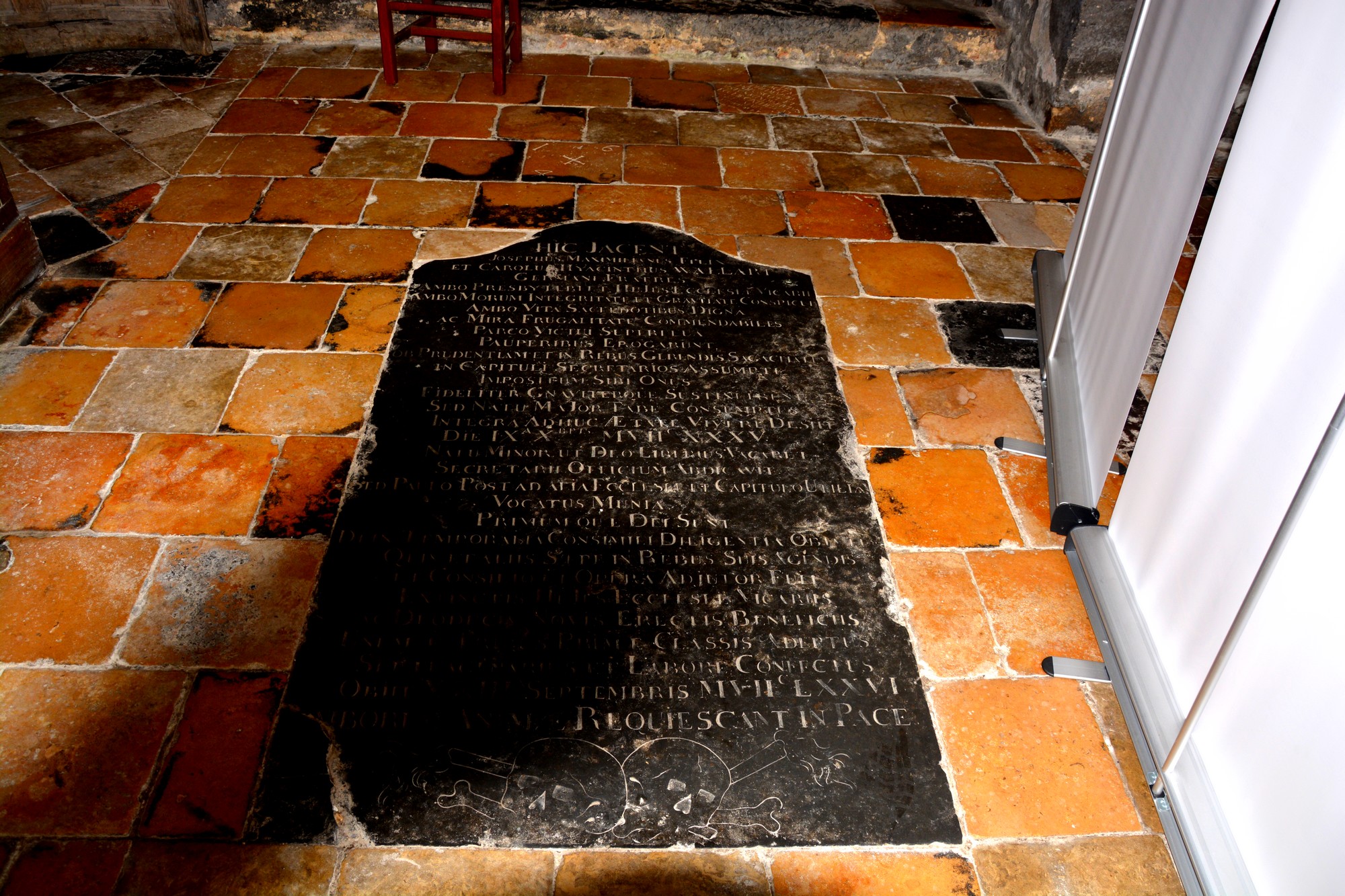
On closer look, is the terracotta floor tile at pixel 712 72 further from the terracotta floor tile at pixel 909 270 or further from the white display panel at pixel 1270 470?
the white display panel at pixel 1270 470

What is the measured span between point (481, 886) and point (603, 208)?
2.79 meters

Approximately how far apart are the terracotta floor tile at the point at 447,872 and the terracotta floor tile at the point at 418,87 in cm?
387

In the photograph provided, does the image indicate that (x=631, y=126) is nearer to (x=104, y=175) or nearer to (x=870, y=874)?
(x=104, y=175)

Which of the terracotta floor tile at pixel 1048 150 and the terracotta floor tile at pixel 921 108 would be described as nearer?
the terracotta floor tile at pixel 1048 150

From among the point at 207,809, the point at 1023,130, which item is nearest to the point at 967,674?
the point at 207,809

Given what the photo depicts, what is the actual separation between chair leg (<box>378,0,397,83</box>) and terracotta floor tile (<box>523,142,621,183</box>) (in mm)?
1027

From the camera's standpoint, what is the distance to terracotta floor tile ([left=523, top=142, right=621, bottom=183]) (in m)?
4.09

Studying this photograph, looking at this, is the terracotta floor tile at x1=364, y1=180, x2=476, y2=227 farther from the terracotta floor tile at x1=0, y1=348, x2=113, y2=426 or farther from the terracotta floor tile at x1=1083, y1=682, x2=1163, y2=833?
the terracotta floor tile at x1=1083, y1=682, x2=1163, y2=833

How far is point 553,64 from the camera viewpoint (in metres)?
5.17

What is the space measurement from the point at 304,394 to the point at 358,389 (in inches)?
6.5

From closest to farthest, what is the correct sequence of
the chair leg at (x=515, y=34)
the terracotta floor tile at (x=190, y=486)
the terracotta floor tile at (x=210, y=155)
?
the terracotta floor tile at (x=190, y=486)
the terracotta floor tile at (x=210, y=155)
the chair leg at (x=515, y=34)

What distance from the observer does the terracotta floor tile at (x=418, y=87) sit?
184 inches

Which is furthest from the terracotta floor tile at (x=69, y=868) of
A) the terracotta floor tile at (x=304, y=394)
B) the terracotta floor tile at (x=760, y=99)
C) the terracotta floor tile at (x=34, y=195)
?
the terracotta floor tile at (x=760, y=99)

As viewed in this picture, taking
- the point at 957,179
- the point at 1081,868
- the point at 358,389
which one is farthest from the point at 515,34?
the point at 1081,868
